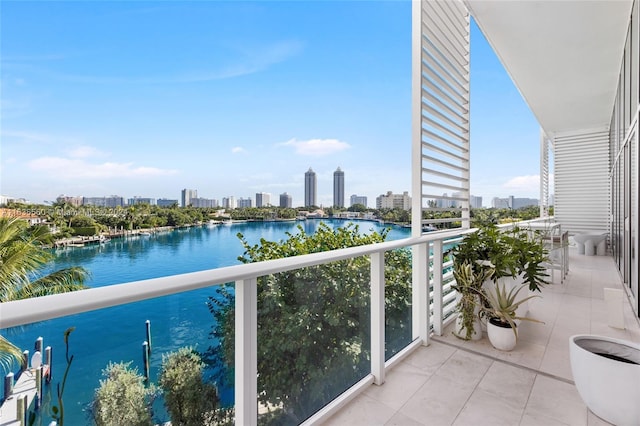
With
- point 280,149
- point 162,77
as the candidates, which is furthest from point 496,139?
point 162,77

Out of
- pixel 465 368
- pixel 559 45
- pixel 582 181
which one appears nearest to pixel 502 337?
pixel 465 368

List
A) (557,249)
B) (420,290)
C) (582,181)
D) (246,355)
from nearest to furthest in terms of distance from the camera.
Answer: (246,355), (420,290), (557,249), (582,181)

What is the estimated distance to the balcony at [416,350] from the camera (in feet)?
3.18

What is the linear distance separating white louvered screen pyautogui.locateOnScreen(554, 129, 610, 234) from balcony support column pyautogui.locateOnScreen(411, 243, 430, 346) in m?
7.71

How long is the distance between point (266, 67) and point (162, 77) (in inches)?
140

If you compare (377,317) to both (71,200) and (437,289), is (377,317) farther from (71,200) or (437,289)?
(71,200)

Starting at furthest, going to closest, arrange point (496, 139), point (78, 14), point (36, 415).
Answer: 1. point (496, 139)
2. point (78, 14)
3. point (36, 415)

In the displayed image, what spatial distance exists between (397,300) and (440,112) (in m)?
1.75

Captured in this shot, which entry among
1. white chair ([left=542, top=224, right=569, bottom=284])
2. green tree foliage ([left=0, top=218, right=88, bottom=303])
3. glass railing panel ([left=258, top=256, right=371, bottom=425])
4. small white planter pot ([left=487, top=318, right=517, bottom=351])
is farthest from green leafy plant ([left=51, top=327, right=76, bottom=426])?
white chair ([left=542, top=224, right=569, bottom=284])

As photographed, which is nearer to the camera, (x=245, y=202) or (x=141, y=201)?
(x=141, y=201)

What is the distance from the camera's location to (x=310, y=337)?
1.70m

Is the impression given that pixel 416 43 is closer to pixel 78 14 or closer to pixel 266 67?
pixel 78 14

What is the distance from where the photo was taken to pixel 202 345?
123 cm

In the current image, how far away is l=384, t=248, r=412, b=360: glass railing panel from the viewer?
2223mm
